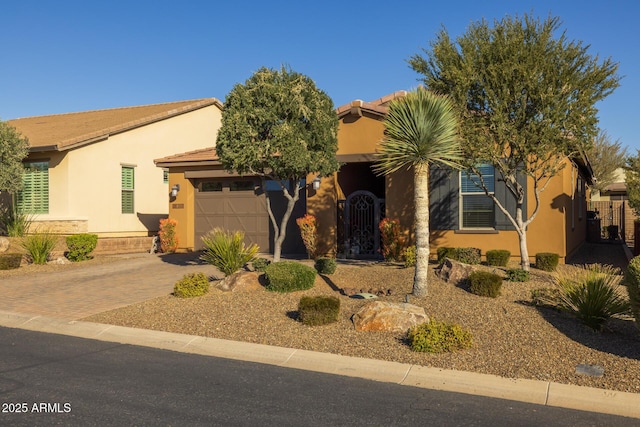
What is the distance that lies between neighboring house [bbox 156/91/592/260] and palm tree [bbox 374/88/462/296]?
503 centimetres

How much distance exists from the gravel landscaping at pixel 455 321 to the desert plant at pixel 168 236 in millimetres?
8844

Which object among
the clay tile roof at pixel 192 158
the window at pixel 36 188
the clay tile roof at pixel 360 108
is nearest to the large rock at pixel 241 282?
the clay tile roof at pixel 360 108

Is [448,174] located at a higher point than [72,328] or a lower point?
higher

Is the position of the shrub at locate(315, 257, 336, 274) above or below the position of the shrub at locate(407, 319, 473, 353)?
above

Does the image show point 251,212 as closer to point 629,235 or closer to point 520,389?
point 520,389

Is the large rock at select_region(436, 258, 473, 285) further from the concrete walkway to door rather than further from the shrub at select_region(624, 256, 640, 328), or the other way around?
the concrete walkway to door

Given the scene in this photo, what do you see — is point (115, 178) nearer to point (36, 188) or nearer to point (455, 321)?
point (36, 188)

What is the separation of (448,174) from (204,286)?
7808mm

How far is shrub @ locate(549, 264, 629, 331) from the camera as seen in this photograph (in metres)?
8.20

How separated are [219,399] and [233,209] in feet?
47.8

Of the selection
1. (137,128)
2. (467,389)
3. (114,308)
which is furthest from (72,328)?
(137,128)

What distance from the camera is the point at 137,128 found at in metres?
22.2

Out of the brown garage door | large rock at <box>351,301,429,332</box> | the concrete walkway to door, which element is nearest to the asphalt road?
large rock at <box>351,301,429,332</box>

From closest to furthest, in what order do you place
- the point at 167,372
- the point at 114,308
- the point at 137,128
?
the point at 167,372, the point at 114,308, the point at 137,128
